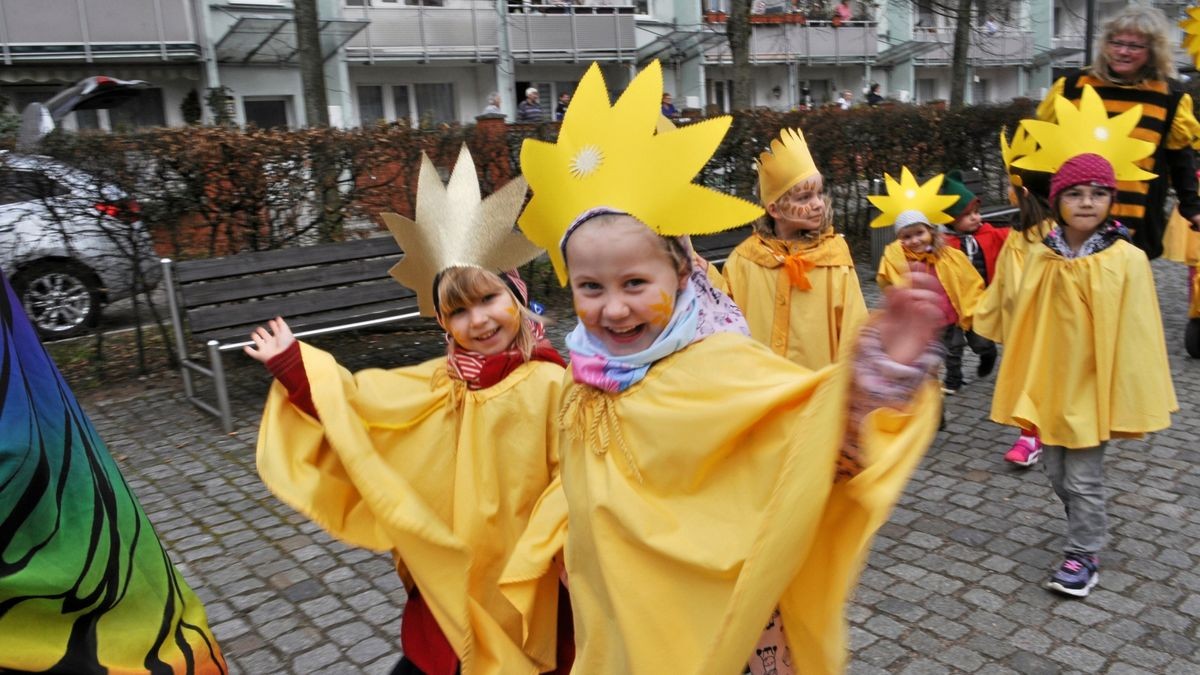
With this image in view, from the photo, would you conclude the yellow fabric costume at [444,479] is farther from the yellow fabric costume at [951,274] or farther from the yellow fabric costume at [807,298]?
the yellow fabric costume at [951,274]

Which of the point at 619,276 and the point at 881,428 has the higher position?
the point at 619,276

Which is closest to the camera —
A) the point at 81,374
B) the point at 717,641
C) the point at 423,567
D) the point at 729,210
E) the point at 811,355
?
the point at 717,641

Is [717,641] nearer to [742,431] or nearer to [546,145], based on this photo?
[742,431]

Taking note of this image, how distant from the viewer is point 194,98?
20.1 m

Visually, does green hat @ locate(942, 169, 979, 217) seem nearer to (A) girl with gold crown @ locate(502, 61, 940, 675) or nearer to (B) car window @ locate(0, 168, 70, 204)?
(A) girl with gold crown @ locate(502, 61, 940, 675)

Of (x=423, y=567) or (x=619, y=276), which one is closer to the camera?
(x=619, y=276)

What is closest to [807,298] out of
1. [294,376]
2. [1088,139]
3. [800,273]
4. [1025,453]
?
[800,273]

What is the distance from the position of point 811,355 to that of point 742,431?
256 centimetres

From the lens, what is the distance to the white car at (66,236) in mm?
6895

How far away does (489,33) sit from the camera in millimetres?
25188

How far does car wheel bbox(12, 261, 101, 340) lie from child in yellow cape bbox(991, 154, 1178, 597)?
22.5 feet

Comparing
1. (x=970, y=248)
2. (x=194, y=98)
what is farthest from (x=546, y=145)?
(x=194, y=98)

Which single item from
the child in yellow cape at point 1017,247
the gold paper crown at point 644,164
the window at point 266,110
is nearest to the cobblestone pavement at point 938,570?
the child in yellow cape at point 1017,247

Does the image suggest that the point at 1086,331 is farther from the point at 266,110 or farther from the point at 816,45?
the point at 816,45
